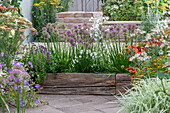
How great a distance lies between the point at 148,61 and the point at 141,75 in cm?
22

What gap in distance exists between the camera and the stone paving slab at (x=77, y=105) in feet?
10.1

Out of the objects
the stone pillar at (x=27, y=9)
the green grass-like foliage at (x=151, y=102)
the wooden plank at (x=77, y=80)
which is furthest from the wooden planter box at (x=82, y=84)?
the stone pillar at (x=27, y=9)

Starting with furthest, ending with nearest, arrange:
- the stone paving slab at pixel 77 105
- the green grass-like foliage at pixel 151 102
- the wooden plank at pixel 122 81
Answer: the wooden plank at pixel 122 81, the stone paving slab at pixel 77 105, the green grass-like foliage at pixel 151 102

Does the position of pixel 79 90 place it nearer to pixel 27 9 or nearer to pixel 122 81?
pixel 122 81

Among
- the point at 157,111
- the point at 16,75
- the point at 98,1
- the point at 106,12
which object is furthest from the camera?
the point at 98,1

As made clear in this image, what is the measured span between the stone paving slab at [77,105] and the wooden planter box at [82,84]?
0.09 meters

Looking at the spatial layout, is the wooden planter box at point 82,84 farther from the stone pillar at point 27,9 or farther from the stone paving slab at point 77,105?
the stone pillar at point 27,9

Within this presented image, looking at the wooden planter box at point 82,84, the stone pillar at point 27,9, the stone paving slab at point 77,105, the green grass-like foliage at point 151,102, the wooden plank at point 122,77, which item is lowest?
the stone paving slab at point 77,105

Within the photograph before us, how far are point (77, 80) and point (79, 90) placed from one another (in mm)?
129

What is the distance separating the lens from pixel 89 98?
3.54 meters

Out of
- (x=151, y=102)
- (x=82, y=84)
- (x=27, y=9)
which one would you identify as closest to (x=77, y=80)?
(x=82, y=84)

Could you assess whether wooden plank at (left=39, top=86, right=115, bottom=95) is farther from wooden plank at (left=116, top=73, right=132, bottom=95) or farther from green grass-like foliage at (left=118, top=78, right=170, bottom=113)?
green grass-like foliage at (left=118, top=78, right=170, bottom=113)

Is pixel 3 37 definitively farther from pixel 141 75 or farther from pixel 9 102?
pixel 141 75

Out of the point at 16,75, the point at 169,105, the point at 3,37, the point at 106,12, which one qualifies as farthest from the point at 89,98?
the point at 106,12
